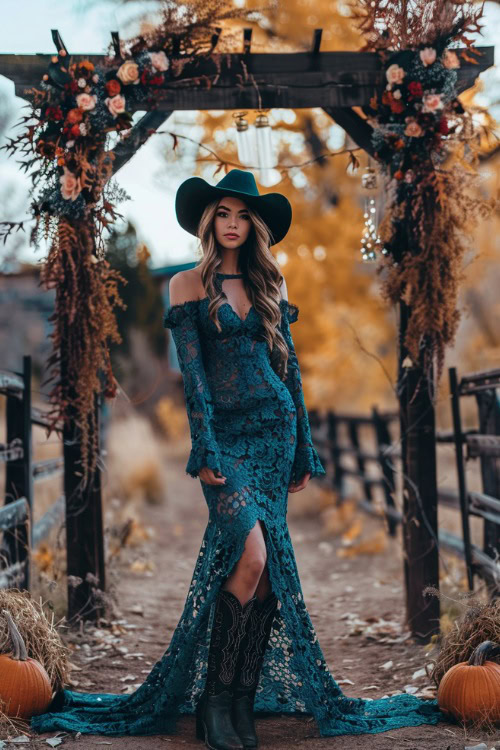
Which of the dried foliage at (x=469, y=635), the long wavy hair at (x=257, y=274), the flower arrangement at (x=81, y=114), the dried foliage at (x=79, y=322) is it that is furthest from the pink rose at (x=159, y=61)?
the dried foliage at (x=469, y=635)

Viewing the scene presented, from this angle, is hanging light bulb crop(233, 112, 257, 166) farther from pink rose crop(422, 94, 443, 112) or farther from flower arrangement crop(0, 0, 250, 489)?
pink rose crop(422, 94, 443, 112)

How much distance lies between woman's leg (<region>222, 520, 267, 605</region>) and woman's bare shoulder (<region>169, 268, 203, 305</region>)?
1.02 m

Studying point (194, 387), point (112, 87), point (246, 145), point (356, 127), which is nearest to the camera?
point (194, 387)

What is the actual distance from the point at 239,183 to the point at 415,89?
157 centimetres

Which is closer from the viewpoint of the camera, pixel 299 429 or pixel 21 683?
pixel 21 683

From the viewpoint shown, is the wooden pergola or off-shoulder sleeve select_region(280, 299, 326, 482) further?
the wooden pergola

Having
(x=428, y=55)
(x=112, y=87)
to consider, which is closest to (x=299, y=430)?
(x=112, y=87)

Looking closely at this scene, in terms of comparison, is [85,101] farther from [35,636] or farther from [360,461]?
[360,461]

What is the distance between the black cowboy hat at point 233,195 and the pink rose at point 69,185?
967 mm

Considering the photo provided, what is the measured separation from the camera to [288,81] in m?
5.03

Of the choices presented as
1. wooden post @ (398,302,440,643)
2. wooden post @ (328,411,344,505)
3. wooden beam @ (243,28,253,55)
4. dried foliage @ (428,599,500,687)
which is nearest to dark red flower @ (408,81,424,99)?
wooden beam @ (243,28,253,55)

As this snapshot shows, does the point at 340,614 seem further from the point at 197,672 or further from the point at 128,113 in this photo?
the point at 128,113

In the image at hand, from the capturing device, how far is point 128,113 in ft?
15.7

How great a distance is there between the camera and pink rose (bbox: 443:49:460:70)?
4816 mm
